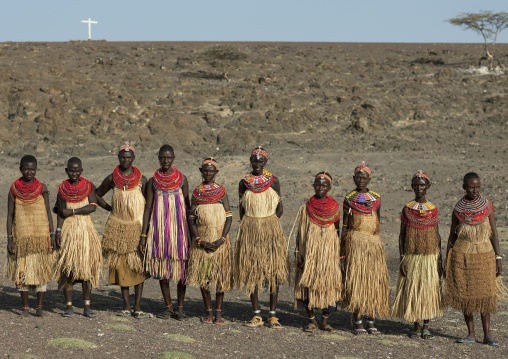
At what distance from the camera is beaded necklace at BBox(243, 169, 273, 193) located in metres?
6.52

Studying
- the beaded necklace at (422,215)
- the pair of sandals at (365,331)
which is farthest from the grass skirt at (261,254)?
the beaded necklace at (422,215)

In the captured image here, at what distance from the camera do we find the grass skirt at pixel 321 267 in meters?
6.38

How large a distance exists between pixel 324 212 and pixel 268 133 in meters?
18.4

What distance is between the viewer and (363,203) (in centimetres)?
636

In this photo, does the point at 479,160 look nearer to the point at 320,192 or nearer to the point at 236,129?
the point at 236,129

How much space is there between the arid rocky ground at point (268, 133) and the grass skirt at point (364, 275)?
1.08ft

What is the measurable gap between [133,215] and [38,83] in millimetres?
23207

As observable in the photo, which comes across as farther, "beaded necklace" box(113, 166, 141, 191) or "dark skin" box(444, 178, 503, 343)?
"beaded necklace" box(113, 166, 141, 191)

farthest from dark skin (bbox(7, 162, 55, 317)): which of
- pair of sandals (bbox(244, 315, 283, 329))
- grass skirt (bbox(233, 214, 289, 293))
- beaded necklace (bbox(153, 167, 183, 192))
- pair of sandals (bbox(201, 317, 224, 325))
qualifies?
pair of sandals (bbox(244, 315, 283, 329))

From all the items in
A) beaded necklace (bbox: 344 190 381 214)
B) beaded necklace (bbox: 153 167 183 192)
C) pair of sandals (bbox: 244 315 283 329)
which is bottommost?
pair of sandals (bbox: 244 315 283 329)

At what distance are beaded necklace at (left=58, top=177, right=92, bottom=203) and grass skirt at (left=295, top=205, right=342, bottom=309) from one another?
84.6 inches

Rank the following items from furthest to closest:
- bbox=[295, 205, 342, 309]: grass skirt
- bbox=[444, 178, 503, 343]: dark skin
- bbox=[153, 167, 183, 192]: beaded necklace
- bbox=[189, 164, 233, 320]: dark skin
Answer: bbox=[153, 167, 183, 192]: beaded necklace
bbox=[189, 164, 233, 320]: dark skin
bbox=[295, 205, 342, 309]: grass skirt
bbox=[444, 178, 503, 343]: dark skin

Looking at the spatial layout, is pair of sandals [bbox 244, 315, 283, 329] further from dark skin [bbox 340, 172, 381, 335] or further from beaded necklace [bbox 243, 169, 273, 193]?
beaded necklace [bbox 243, 169, 273, 193]

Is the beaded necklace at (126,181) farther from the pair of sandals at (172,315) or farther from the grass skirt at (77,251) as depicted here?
the pair of sandals at (172,315)
